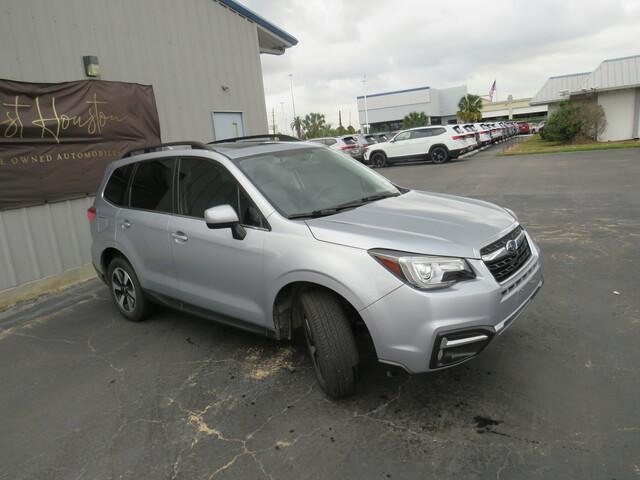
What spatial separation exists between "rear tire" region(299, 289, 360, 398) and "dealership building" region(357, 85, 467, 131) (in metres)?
76.9

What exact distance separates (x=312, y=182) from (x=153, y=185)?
1575 millimetres

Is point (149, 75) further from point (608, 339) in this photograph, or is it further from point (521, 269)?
point (608, 339)

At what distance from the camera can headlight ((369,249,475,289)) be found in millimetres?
2668

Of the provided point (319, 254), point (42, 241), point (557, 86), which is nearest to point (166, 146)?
point (319, 254)

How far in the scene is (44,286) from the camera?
625 cm

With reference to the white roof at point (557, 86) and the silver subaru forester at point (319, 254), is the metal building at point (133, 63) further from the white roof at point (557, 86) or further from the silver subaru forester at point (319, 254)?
the white roof at point (557, 86)

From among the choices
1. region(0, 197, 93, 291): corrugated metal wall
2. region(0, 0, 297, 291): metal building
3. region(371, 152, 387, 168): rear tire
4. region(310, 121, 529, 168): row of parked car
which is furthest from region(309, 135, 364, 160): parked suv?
region(0, 197, 93, 291): corrugated metal wall

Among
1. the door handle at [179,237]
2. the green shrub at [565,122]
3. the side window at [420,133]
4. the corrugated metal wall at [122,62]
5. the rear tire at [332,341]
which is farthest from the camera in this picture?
the green shrub at [565,122]

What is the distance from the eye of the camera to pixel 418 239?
2.82m

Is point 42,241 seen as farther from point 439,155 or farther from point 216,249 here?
point 439,155

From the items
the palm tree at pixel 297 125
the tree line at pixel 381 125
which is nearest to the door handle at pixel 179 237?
the tree line at pixel 381 125

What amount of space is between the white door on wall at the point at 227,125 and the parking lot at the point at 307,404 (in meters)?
5.05

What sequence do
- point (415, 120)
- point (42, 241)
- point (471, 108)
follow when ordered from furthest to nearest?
point (415, 120)
point (471, 108)
point (42, 241)

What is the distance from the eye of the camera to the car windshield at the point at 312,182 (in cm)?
346
